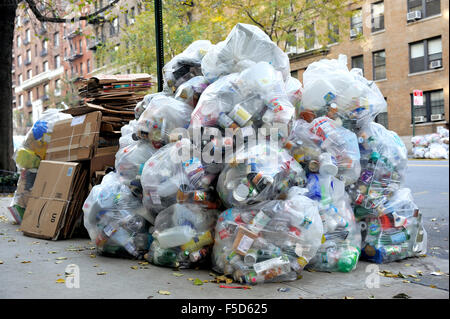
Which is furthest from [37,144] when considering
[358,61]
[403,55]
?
[358,61]

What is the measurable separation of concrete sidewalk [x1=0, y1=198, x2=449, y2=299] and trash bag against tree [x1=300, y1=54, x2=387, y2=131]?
1351 mm

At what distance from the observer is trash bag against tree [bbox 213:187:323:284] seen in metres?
3.31

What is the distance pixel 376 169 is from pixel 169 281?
2133 mm

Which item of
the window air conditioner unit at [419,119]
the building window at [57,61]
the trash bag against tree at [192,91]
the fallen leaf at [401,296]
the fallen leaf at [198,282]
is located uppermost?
the building window at [57,61]

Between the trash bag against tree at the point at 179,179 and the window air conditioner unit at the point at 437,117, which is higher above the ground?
the window air conditioner unit at the point at 437,117

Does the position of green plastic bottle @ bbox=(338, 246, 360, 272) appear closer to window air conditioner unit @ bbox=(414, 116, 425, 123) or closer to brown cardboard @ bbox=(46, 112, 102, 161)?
brown cardboard @ bbox=(46, 112, 102, 161)

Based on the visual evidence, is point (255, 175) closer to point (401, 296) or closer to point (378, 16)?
point (401, 296)

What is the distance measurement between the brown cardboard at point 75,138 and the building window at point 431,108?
64.9 ft

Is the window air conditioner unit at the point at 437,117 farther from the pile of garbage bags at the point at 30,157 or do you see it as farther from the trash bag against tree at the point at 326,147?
the trash bag against tree at the point at 326,147

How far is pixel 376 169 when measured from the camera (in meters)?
4.20

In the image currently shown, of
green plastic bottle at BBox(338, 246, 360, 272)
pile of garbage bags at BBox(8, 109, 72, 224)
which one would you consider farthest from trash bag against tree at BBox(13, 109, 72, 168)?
green plastic bottle at BBox(338, 246, 360, 272)

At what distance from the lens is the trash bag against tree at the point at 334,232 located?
12.3 feet

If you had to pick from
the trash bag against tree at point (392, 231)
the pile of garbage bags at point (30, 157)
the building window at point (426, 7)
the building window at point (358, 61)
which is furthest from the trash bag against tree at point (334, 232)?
the building window at point (358, 61)
